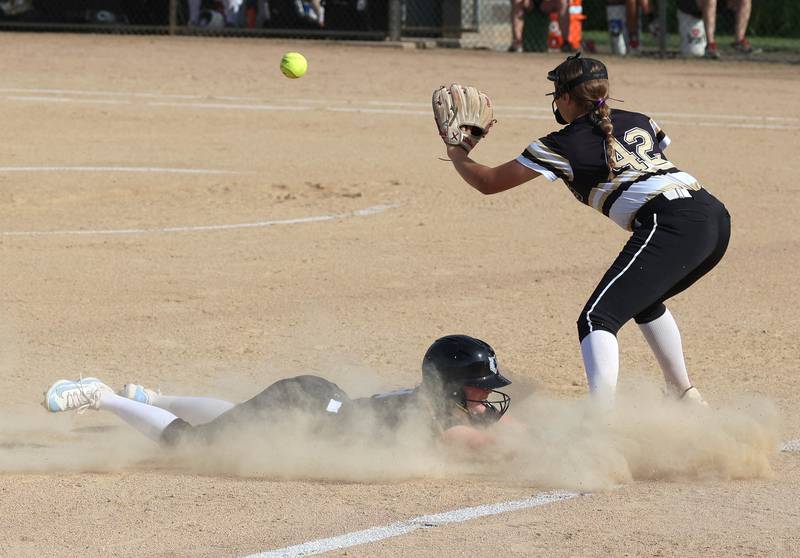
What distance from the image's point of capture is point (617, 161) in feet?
18.0

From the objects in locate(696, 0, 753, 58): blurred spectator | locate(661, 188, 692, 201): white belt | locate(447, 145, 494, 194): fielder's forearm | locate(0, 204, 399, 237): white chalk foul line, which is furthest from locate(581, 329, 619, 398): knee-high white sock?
locate(696, 0, 753, 58): blurred spectator

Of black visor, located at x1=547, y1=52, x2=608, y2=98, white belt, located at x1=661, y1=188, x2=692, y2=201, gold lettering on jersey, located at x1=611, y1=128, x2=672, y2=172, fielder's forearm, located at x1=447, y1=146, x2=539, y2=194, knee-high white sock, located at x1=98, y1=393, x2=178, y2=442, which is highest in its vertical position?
black visor, located at x1=547, y1=52, x2=608, y2=98

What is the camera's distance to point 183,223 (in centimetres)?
1052

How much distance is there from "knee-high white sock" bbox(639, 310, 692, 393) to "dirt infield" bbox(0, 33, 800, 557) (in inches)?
6.4

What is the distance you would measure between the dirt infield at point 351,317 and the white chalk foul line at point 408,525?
0.06 metres

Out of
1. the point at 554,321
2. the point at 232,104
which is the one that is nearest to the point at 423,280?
the point at 554,321

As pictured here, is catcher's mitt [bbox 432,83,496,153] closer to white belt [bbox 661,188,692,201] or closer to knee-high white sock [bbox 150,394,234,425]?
white belt [bbox 661,188,692,201]

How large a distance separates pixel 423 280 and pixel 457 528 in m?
4.29

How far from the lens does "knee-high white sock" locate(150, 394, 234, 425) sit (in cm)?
567

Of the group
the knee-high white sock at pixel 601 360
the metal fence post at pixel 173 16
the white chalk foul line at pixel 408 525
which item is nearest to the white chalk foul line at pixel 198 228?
the knee-high white sock at pixel 601 360

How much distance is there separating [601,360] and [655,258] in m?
0.50

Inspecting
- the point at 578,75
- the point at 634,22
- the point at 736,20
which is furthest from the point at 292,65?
the point at 736,20

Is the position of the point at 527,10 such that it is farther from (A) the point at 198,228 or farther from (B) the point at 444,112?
(B) the point at 444,112

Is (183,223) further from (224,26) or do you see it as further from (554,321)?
(224,26)
